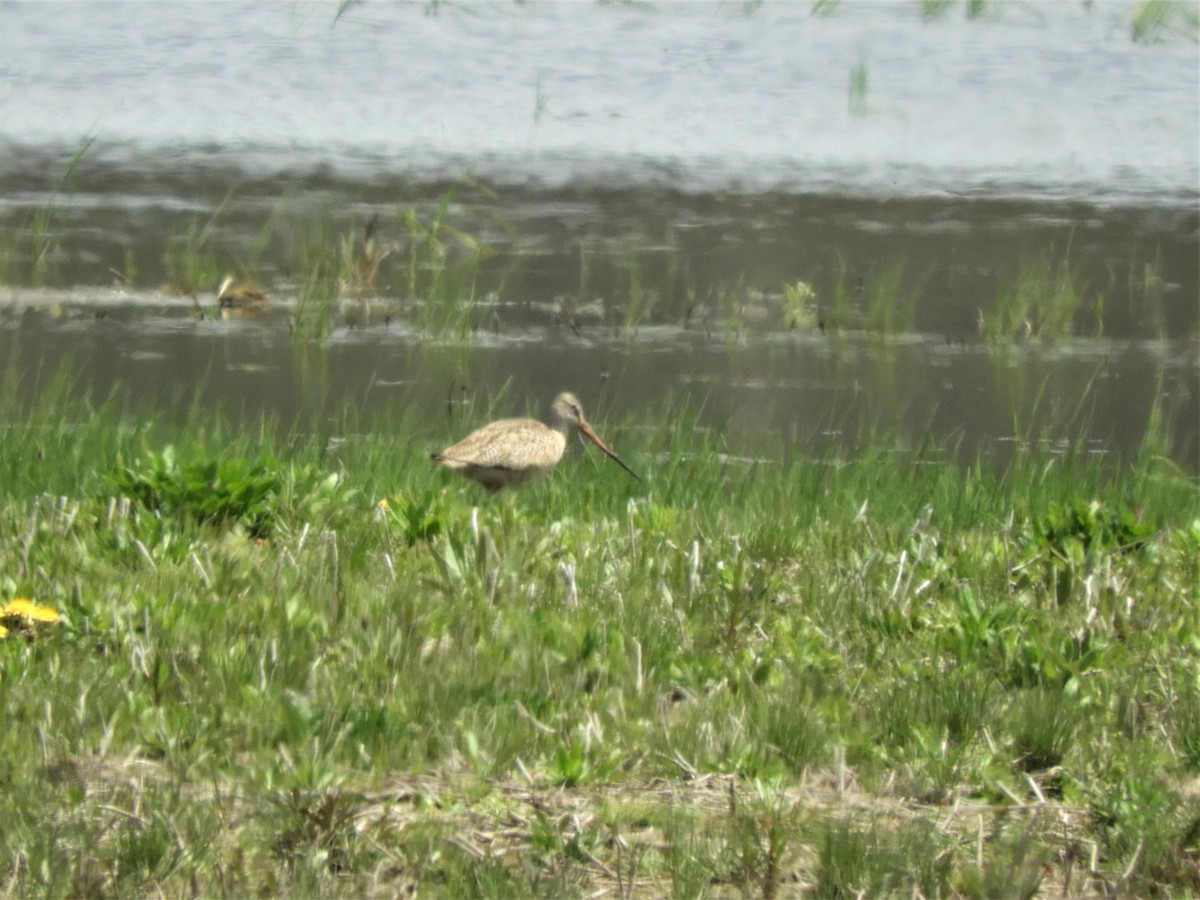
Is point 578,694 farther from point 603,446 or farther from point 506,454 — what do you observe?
point 603,446

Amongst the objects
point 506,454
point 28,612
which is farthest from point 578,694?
point 506,454

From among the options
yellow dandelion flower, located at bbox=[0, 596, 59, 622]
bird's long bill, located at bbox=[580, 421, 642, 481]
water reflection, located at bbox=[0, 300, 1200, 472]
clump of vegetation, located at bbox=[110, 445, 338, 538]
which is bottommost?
water reflection, located at bbox=[0, 300, 1200, 472]

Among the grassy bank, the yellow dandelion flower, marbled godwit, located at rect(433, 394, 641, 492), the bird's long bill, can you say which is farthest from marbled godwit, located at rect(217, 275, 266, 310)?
the yellow dandelion flower

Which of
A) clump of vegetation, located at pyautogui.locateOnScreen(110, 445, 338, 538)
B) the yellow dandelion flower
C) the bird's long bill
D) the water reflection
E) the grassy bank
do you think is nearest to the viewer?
the grassy bank

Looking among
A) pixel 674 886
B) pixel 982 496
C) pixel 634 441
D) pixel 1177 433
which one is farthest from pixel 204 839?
pixel 1177 433

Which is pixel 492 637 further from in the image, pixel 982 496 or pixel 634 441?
pixel 634 441

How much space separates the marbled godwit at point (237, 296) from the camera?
11672 millimetres

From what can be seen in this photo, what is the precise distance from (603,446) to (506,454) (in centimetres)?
58

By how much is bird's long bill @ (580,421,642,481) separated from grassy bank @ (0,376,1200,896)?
1.57 feet

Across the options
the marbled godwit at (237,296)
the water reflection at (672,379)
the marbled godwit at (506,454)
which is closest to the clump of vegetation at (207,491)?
the marbled godwit at (506,454)

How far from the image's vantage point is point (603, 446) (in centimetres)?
757

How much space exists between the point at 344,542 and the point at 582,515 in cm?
115

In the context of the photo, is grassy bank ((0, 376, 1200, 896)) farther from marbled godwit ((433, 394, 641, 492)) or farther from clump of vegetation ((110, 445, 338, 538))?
marbled godwit ((433, 394, 641, 492))

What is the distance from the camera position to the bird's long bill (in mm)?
7223
